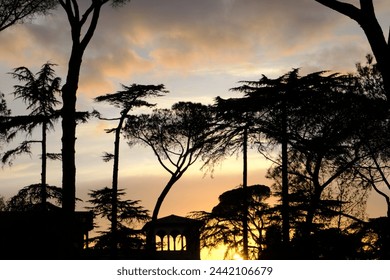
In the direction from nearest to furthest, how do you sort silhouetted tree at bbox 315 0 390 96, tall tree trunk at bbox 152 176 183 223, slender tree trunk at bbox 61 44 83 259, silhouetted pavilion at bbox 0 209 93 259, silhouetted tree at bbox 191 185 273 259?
silhouetted tree at bbox 315 0 390 96 < slender tree trunk at bbox 61 44 83 259 < silhouetted pavilion at bbox 0 209 93 259 < silhouetted tree at bbox 191 185 273 259 < tall tree trunk at bbox 152 176 183 223

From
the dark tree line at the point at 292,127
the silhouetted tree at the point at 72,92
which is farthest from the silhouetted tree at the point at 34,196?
the silhouetted tree at the point at 72,92

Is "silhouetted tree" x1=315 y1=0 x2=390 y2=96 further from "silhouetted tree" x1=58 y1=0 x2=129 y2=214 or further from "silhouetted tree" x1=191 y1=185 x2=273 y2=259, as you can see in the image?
"silhouetted tree" x1=191 y1=185 x2=273 y2=259

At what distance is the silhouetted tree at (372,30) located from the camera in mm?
6977

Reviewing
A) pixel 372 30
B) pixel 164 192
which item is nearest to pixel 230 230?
pixel 164 192

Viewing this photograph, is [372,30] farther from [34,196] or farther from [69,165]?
[34,196]

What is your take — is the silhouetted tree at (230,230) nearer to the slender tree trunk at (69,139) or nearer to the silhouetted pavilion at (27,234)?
the silhouetted pavilion at (27,234)

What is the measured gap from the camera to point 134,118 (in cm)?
3475

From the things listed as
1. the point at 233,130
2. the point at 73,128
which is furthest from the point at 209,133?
the point at 73,128

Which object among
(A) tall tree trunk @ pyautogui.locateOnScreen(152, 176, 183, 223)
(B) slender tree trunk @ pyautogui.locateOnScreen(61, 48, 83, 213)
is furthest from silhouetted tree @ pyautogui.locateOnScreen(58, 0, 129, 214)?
(A) tall tree trunk @ pyautogui.locateOnScreen(152, 176, 183, 223)

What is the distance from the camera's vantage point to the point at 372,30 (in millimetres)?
7172

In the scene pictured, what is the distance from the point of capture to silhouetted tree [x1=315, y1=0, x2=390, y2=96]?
275 inches
